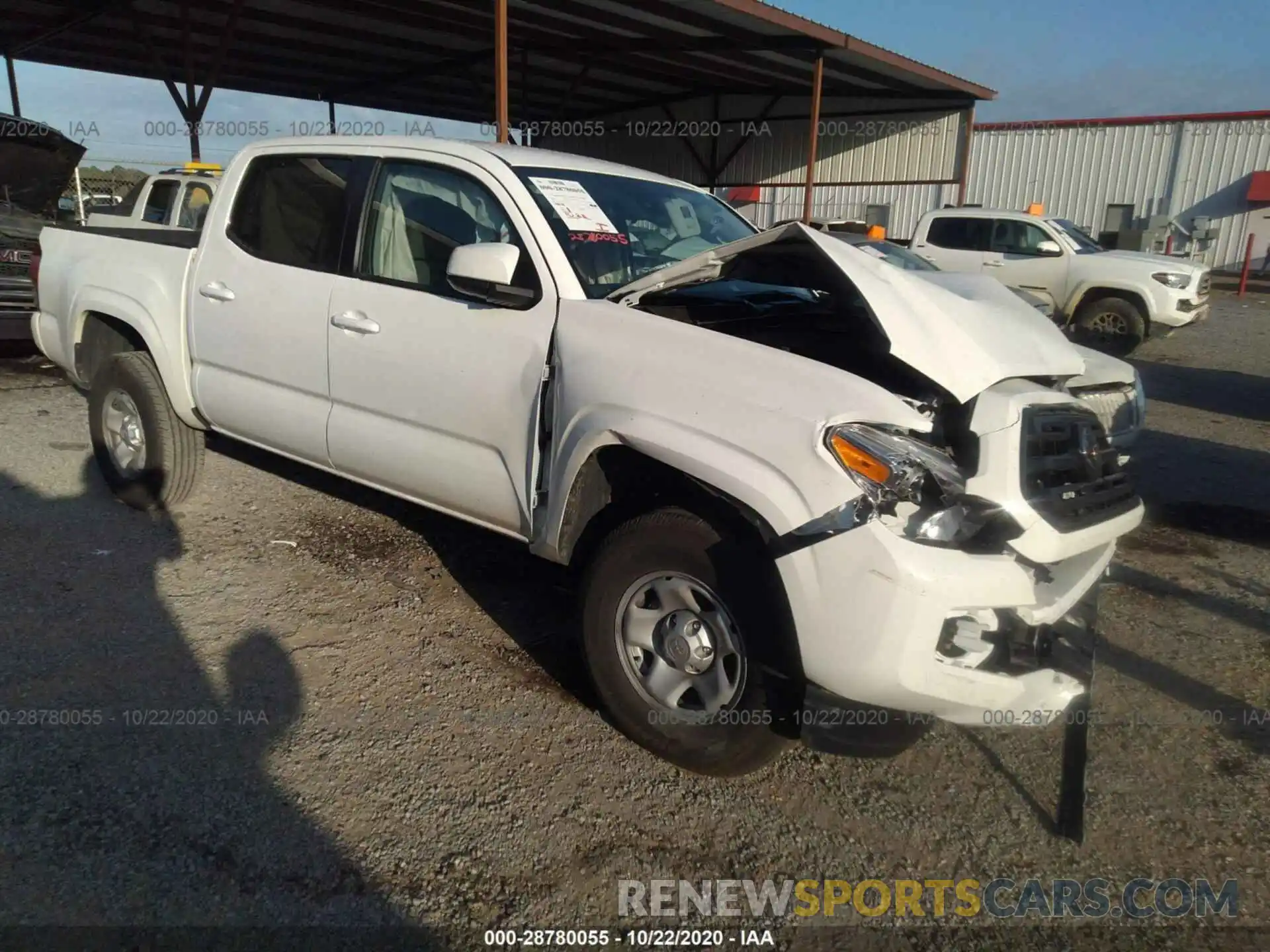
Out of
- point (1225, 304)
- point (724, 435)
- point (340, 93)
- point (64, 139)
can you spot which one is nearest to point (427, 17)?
point (64, 139)

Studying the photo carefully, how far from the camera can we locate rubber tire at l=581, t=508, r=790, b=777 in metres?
2.57

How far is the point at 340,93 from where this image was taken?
19.3m

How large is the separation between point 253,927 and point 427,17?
13617mm

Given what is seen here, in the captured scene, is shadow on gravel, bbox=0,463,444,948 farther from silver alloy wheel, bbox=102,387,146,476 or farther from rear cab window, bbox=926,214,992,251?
rear cab window, bbox=926,214,992,251

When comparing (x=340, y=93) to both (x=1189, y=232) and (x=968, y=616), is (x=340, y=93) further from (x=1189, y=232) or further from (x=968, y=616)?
(x=1189, y=232)

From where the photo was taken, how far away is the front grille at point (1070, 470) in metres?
2.53

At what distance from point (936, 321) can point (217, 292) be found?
131 inches

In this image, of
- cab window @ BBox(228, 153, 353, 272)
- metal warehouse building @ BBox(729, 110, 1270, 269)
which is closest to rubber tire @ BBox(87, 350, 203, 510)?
cab window @ BBox(228, 153, 353, 272)

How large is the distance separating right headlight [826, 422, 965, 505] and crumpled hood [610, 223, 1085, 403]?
263 millimetres

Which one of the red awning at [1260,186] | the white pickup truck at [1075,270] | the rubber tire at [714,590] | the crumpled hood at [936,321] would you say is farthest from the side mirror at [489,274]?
the red awning at [1260,186]

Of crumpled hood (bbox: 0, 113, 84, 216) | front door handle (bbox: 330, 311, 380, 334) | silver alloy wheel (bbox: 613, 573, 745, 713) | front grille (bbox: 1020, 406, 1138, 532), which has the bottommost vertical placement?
silver alloy wheel (bbox: 613, 573, 745, 713)

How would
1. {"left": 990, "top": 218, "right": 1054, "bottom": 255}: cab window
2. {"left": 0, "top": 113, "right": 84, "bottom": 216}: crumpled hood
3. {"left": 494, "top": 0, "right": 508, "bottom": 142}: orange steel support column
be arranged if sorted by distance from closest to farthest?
{"left": 494, "top": 0, "right": 508, "bottom": 142}: orange steel support column, {"left": 0, "top": 113, "right": 84, "bottom": 216}: crumpled hood, {"left": 990, "top": 218, "right": 1054, "bottom": 255}: cab window

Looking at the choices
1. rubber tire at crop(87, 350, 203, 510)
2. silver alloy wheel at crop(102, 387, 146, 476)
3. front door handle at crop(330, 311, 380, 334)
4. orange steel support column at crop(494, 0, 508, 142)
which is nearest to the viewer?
front door handle at crop(330, 311, 380, 334)

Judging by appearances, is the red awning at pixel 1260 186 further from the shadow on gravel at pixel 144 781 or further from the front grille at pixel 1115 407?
the shadow on gravel at pixel 144 781
